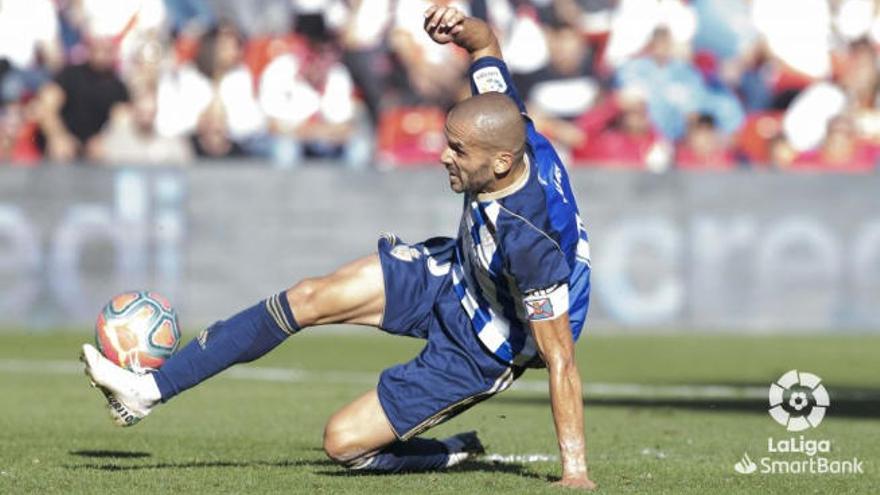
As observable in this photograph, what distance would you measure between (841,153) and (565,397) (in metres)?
13.9

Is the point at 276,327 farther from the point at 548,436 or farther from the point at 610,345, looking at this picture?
the point at 610,345

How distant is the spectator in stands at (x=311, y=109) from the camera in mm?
20312

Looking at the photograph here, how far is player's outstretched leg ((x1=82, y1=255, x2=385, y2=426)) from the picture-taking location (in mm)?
7801

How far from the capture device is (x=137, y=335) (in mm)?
8195

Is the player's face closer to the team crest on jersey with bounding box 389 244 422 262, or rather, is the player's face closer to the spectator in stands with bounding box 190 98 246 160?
the team crest on jersey with bounding box 389 244 422 262

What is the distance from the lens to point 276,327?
318 inches

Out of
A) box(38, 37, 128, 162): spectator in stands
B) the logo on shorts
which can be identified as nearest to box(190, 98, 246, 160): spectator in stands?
box(38, 37, 128, 162): spectator in stands

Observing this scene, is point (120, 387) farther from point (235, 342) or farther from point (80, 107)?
point (80, 107)

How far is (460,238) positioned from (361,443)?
1.11 m

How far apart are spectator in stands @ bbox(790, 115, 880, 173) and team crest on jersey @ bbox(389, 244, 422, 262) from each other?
1281 centimetres

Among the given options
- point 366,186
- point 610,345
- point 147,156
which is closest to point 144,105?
point 147,156

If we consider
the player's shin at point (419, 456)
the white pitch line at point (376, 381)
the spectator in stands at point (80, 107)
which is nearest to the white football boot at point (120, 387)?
the player's shin at point (419, 456)

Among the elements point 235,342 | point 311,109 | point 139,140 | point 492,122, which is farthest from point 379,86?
point 492,122

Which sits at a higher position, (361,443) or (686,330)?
(361,443)
